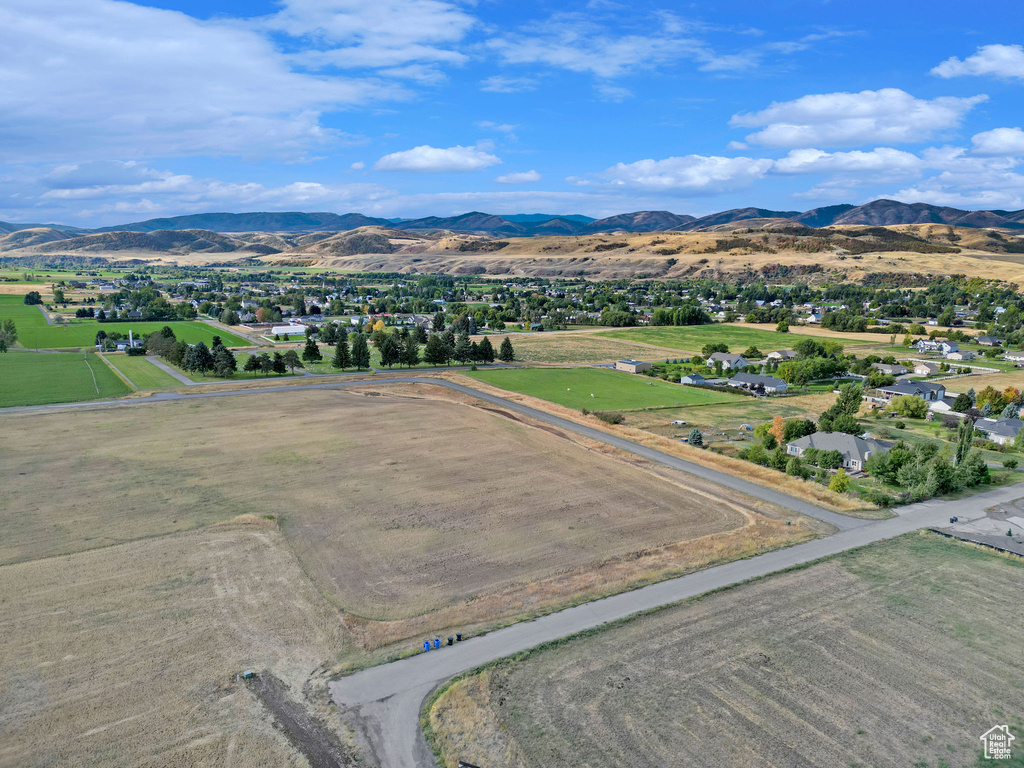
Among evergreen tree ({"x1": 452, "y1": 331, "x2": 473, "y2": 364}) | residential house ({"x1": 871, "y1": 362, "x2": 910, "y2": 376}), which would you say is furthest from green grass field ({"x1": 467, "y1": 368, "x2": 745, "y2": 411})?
residential house ({"x1": 871, "y1": 362, "x2": 910, "y2": 376})

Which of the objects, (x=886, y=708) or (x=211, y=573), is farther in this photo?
(x=211, y=573)

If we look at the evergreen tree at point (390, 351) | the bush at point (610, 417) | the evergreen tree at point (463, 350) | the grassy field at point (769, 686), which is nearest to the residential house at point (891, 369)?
the bush at point (610, 417)

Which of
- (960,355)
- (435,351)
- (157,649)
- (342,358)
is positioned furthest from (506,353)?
Result: (960,355)

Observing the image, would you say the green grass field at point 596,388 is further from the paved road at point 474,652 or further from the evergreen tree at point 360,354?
the paved road at point 474,652

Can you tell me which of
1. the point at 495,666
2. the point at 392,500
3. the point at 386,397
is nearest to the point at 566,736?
the point at 495,666

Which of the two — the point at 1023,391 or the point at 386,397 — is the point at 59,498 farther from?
the point at 1023,391

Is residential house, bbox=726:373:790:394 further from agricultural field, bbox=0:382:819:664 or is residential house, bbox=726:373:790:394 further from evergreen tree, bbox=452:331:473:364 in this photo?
evergreen tree, bbox=452:331:473:364
